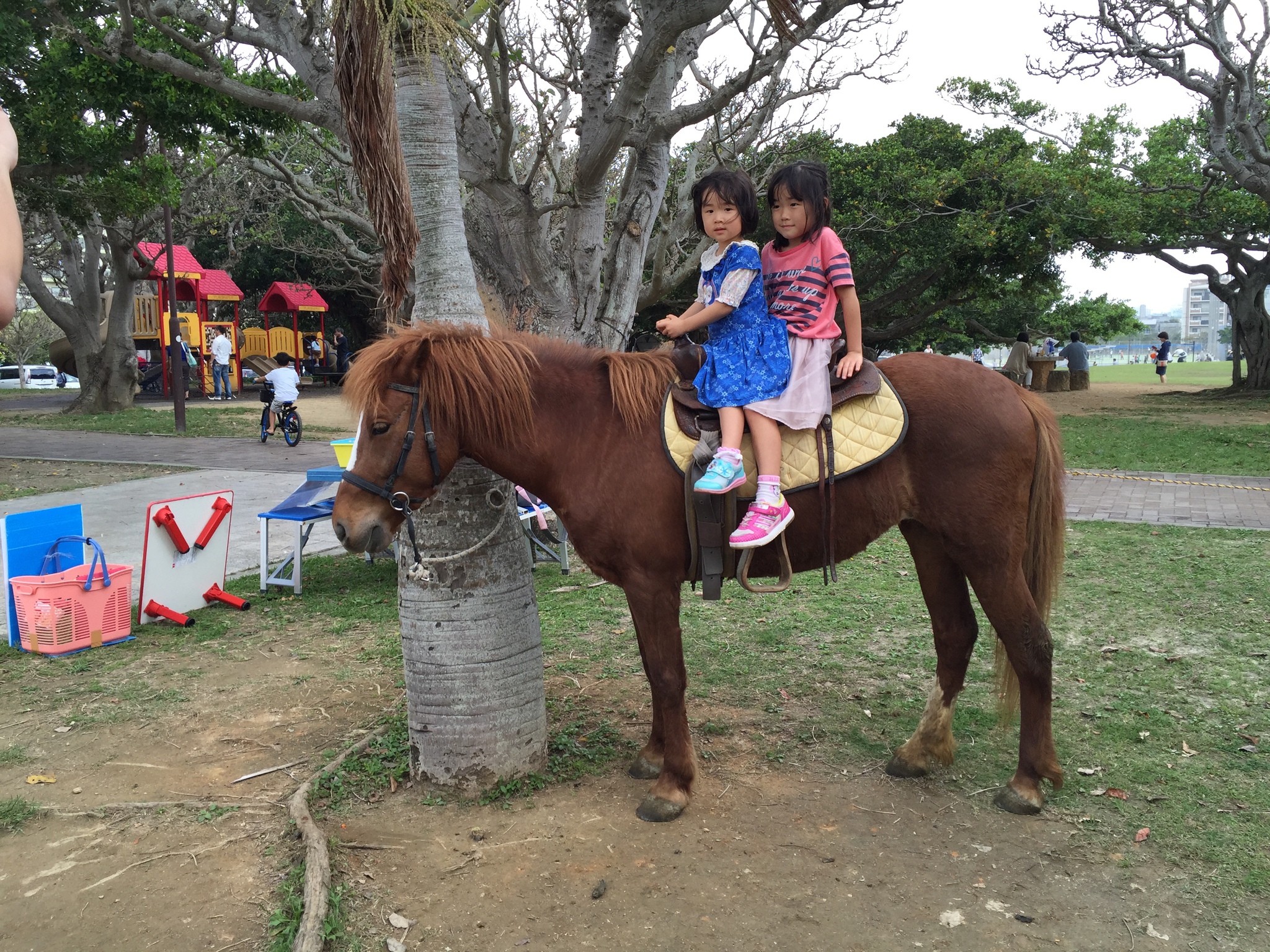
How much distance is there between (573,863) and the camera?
3.16 m

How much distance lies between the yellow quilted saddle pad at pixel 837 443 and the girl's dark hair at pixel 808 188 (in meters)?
0.75

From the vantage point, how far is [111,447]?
48.3 ft

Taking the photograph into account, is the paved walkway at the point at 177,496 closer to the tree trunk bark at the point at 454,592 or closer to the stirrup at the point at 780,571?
the tree trunk bark at the point at 454,592

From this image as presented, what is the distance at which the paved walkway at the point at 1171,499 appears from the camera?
27.8 feet

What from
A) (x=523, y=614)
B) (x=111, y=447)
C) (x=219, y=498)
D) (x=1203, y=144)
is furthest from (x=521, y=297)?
(x=1203, y=144)

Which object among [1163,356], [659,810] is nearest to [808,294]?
[659,810]

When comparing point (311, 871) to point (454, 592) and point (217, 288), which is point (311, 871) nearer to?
point (454, 592)

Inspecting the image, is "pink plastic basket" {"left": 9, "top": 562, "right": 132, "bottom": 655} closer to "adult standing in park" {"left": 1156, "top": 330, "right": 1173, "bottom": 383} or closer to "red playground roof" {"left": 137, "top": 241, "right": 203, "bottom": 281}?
"red playground roof" {"left": 137, "top": 241, "right": 203, "bottom": 281}

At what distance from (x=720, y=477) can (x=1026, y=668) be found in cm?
156

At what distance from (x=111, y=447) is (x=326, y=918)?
14.6 meters

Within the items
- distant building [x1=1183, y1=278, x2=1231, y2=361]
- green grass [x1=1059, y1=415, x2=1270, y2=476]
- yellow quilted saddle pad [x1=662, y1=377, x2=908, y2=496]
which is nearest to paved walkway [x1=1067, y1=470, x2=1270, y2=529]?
green grass [x1=1059, y1=415, x2=1270, y2=476]

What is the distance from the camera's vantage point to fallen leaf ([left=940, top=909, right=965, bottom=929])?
2.80 metres

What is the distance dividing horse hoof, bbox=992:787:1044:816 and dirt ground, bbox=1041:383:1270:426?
49.2ft

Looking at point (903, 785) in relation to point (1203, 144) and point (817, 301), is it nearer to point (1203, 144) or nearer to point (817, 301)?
point (817, 301)
